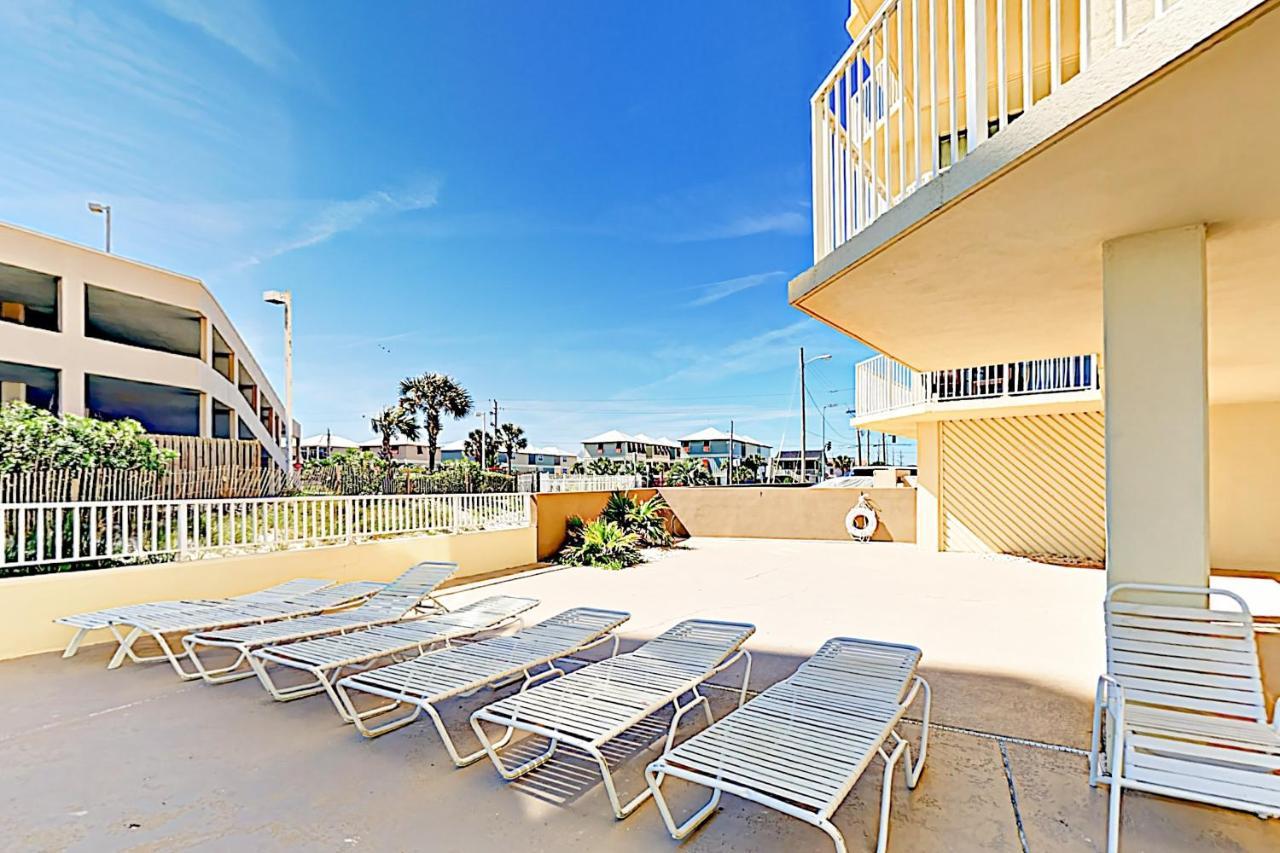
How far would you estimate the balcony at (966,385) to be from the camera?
9.81 metres

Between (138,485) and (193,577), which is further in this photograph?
(138,485)

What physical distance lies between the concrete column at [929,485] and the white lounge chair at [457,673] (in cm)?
951

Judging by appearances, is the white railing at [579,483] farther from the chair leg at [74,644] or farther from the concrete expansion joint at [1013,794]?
the concrete expansion joint at [1013,794]

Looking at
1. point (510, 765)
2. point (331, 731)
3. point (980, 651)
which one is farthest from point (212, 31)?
point (980, 651)

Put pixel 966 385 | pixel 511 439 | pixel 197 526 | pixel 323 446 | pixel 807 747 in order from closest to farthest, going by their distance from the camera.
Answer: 1. pixel 807 747
2. pixel 197 526
3. pixel 966 385
4. pixel 323 446
5. pixel 511 439

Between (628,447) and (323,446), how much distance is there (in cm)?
2246

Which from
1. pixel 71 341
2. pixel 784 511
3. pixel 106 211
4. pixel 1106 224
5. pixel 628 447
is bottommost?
pixel 784 511

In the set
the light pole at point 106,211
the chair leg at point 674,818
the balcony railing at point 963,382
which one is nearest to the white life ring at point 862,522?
the balcony railing at point 963,382

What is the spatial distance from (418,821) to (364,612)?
337 cm

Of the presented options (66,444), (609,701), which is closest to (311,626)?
(609,701)

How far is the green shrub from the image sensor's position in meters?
10.7

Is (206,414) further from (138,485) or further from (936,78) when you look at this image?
(936,78)

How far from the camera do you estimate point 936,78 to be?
3312 mm

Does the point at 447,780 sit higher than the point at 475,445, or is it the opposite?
the point at 475,445
